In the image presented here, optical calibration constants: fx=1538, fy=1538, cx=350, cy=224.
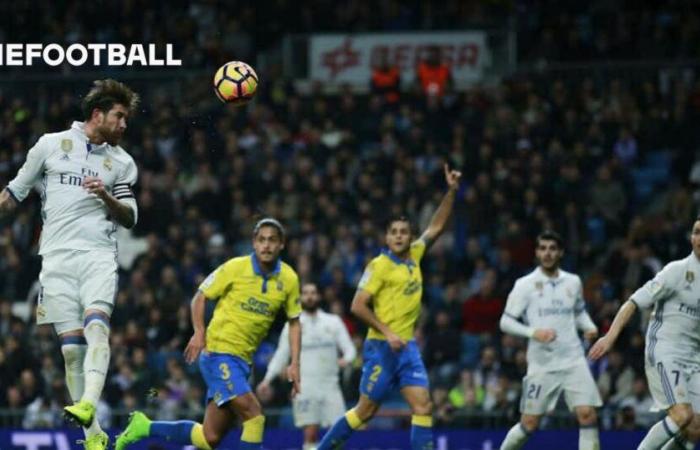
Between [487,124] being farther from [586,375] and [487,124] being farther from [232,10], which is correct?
[586,375]

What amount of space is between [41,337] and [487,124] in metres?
7.38

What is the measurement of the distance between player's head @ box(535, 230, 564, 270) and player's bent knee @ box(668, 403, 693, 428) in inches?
109

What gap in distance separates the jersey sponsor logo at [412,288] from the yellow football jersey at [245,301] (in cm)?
182

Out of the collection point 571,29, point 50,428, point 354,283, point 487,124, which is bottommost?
point 50,428

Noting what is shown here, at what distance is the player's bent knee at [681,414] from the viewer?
1236cm

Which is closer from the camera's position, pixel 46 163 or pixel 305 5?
pixel 46 163

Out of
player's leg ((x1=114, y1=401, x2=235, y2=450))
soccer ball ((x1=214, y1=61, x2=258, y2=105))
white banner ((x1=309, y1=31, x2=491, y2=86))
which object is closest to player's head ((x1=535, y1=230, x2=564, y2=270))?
soccer ball ((x1=214, y1=61, x2=258, y2=105))

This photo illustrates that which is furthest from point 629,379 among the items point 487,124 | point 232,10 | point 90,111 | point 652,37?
point 232,10

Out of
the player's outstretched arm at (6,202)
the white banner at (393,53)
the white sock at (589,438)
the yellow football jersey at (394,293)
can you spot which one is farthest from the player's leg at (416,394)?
the white banner at (393,53)

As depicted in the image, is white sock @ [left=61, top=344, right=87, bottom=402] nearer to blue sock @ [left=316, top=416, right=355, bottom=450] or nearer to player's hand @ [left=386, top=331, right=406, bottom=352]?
blue sock @ [left=316, top=416, right=355, bottom=450]

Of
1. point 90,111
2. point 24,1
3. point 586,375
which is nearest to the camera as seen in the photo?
point 90,111

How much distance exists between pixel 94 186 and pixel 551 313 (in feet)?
19.4

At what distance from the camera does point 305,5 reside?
26.0m

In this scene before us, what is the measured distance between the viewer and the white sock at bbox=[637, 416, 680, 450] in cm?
1240
